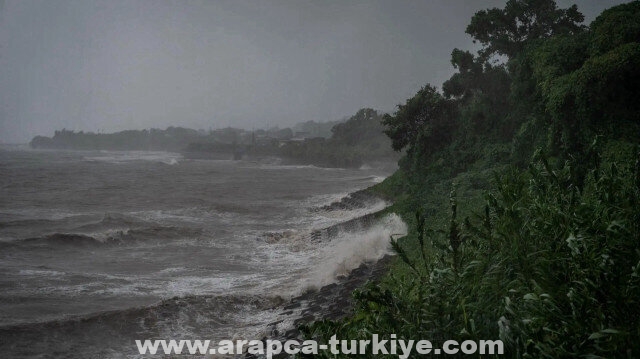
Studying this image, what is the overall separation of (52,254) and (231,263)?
10.1 m

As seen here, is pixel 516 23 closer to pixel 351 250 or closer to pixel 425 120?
pixel 425 120

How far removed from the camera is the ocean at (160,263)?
15.7 m

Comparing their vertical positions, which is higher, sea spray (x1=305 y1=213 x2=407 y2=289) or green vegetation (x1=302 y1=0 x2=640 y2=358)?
green vegetation (x1=302 y1=0 x2=640 y2=358)

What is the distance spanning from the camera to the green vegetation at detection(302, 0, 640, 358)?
522 centimetres

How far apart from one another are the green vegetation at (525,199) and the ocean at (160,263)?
4442mm

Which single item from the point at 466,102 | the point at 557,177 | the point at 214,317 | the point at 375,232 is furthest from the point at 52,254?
the point at 466,102

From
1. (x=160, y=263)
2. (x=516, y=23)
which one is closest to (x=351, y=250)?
(x=160, y=263)

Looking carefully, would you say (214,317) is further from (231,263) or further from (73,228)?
(73,228)

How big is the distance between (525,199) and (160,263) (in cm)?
2030

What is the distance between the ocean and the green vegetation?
4442 millimetres

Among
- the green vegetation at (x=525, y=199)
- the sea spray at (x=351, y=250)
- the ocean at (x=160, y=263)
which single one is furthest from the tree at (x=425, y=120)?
the sea spray at (x=351, y=250)

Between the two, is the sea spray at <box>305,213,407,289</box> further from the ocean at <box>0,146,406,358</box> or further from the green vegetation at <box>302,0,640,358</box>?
the green vegetation at <box>302,0,640,358</box>

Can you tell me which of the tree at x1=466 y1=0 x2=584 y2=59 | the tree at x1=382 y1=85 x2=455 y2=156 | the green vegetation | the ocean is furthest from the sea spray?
the tree at x1=466 y1=0 x2=584 y2=59

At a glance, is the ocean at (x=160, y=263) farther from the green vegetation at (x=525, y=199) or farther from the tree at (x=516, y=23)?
the tree at (x=516, y=23)
